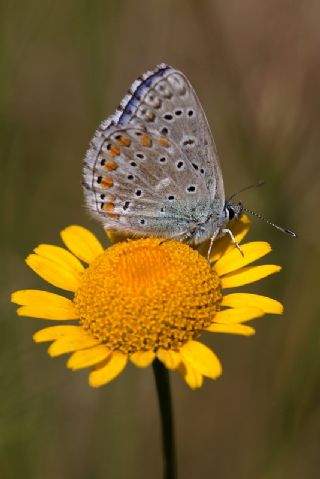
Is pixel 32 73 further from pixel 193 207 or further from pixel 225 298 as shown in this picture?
pixel 225 298

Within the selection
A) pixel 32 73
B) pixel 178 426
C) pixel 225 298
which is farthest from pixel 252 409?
pixel 32 73

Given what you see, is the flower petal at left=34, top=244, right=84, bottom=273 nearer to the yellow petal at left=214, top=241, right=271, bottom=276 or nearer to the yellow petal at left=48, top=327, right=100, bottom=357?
the yellow petal at left=48, top=327, right=100, bottom=357

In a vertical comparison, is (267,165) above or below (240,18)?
below

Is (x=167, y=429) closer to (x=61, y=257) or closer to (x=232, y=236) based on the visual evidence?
(x=232, y=236)

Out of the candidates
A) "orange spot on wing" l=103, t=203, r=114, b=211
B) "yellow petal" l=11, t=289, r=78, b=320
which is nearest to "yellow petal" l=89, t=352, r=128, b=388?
"yellow petal" l=11, t=289, r=78, b=320

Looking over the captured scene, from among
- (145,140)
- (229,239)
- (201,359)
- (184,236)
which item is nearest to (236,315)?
(201,359)

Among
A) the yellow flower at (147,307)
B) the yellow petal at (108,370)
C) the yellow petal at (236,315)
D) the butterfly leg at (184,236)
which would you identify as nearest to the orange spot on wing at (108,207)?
the yellow flower at (147,307)

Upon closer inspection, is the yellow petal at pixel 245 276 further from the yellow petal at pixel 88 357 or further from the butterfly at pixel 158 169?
the yellow petal at pixel 88 357

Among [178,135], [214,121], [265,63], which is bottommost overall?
[178,135]
